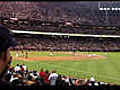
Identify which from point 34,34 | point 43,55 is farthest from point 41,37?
point 43,55

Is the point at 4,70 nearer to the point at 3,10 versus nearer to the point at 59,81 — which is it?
the point at 59,81

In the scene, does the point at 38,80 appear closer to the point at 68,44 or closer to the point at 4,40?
the point at 4,40

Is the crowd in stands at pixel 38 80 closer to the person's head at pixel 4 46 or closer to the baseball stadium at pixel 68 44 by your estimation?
the person's head at pixel 4 46

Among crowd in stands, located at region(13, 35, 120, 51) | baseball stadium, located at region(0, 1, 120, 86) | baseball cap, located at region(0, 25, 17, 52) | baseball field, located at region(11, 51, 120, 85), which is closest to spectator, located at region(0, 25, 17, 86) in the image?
baseball cap, located at region(0, 25, 17, 52)

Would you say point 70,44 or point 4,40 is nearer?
point 4,40

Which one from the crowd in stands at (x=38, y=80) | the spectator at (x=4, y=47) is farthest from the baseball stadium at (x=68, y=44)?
the spectator at (x=4, y=47)

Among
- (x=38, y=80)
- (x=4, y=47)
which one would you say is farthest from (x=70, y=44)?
(x=4, y=47)
